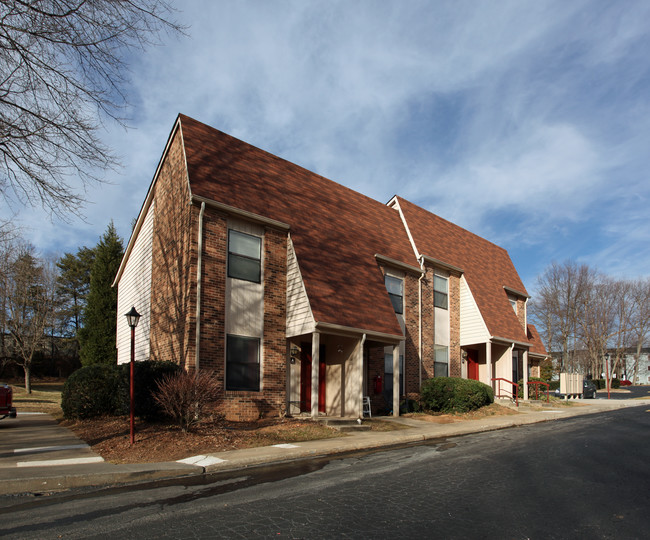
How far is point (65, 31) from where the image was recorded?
9.05 metres

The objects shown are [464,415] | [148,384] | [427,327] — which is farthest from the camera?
[427,327]

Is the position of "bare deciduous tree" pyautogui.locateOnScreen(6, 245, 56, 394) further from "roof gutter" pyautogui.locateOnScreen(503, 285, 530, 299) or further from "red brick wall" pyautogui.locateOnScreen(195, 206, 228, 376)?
"roof gutter" pyautogui.locateOnScreen(503, 285, 530, 299)

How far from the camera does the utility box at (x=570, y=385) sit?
28.4 meters

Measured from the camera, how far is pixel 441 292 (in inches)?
893

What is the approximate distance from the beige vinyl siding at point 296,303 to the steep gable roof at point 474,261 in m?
7.64

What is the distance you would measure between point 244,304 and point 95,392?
193 inches

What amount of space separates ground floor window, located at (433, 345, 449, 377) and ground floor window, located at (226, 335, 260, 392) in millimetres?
9377

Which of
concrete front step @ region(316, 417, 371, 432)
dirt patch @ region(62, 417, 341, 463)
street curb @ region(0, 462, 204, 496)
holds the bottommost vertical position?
concrete front step @ region(316, 417, 371, 432)

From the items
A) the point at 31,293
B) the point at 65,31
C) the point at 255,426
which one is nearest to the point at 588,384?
the point at 255,426

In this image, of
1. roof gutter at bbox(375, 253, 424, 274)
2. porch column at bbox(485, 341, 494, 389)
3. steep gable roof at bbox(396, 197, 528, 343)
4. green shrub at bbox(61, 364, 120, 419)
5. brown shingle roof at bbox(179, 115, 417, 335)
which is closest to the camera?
green shrub at bbox(61, 364, 120, 419)

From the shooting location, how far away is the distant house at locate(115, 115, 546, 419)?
14.5 m

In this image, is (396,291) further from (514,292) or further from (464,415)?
(514,292)

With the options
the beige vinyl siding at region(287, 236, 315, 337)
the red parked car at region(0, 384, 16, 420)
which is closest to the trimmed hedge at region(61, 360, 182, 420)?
the red parked car at region(0, 384, 16, 420)

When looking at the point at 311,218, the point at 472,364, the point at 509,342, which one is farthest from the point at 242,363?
the point at 509,342
